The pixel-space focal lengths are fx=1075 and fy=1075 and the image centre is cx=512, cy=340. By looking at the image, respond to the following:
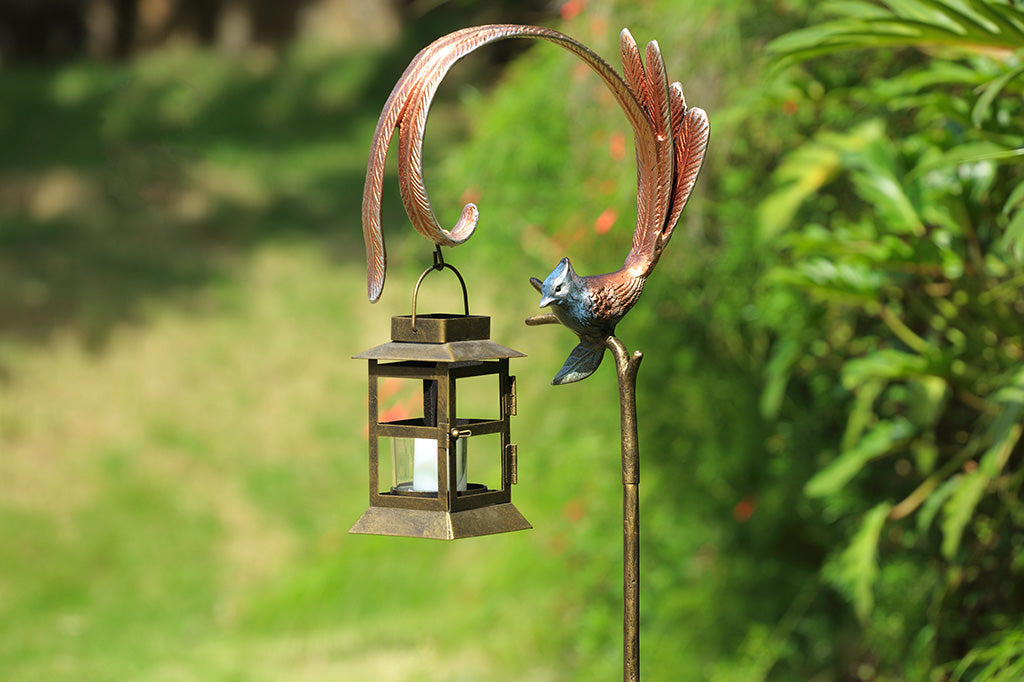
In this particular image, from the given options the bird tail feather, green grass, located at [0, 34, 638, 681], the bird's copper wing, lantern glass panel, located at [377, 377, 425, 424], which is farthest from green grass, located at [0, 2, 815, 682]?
the bird tail feather

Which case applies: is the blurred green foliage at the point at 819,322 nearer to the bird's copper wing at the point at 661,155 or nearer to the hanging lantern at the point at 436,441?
the bird's copper wing at the point at 661,155

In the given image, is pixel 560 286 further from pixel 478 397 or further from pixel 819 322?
pixel 478 397

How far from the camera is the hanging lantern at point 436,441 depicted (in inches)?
51.4

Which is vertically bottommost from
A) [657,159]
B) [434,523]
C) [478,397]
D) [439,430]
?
[434,523]

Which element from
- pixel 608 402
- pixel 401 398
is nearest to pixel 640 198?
pixel 401 398

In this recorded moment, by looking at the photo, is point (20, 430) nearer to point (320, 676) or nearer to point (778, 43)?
point (320, 676)

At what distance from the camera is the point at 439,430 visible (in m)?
1.33

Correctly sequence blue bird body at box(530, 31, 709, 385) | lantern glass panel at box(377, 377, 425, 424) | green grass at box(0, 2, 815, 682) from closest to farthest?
blue bird body at box(530, 31, 709, 385)
lantern glass panel at box(377, 377, 425, 424)
green grass at box(0, 2, 815, 682)

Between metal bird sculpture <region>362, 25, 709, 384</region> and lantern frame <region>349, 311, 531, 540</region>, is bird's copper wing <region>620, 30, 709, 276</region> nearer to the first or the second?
metal bird sculpture <region>362, 25, 709, 384</region>

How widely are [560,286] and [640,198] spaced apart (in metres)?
0.19

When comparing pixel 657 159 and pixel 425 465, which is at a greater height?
pixel 657 159

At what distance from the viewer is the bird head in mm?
1320

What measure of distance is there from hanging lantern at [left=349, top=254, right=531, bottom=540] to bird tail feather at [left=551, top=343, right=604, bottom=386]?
67 millimetres

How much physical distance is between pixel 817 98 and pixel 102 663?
3.34 metres
